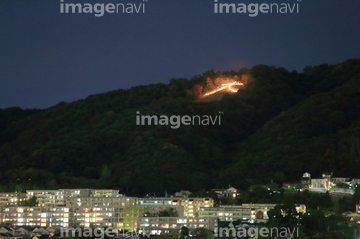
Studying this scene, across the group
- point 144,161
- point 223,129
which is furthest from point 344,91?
point 144,161

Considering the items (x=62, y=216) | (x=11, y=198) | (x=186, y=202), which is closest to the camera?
(x=62, y=216)

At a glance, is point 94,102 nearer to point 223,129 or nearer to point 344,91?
point 223,129

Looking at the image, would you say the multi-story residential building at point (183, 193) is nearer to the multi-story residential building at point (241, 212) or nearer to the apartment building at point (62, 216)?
the multi-story residential building at point (241, 212)

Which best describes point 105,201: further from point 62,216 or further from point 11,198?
point 11,198

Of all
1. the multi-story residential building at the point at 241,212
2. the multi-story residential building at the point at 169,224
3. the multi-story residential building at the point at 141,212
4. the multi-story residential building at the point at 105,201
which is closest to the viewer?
the multi-story residential building at the point at 169,224

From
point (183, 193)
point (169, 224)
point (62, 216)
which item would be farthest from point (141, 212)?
point (183, 193)

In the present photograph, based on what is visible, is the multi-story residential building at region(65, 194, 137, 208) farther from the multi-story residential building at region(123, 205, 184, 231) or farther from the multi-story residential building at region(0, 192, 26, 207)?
the multi-story residential building at region(0, 192, 26, 207)

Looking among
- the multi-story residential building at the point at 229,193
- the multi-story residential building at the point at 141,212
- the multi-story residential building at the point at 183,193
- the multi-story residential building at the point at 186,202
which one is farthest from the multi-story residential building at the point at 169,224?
the multi-story residential building at the point at 183,193
